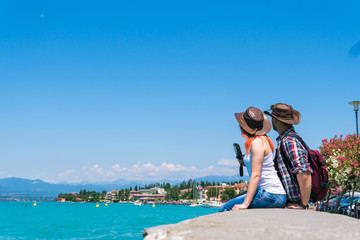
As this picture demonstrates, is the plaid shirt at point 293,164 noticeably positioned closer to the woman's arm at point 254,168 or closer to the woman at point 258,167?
the woman at point 258,167

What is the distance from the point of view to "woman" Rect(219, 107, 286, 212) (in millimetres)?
5035

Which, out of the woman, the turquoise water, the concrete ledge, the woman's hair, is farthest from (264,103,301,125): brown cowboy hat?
the turquoise water

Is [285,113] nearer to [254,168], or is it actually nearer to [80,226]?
[254,168]

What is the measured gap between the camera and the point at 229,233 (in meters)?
2.73

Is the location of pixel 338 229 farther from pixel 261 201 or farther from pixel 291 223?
pixel 261 201

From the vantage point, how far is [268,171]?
5.26 m

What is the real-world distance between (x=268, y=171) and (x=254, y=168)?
297 millimetres

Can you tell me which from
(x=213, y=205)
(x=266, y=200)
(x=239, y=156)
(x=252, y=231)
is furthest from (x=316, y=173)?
(x=213, y=205)

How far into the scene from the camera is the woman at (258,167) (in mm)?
5035

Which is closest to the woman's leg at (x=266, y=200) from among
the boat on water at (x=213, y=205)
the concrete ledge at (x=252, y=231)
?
the concrete ledge at (x=252, y=231)

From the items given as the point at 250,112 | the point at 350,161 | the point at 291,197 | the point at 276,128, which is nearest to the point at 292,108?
the point at 276,128

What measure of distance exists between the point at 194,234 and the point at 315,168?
3.32 metres

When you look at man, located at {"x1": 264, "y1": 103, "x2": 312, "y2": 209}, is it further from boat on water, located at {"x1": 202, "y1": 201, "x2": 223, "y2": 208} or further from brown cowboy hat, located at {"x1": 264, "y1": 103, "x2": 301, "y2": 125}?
boat on water, located at {"x1": 202, "y1": 201, "x2": 223, "y2": 208}

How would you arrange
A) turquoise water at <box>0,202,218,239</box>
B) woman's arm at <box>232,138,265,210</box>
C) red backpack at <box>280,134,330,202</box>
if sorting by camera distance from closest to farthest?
woman's arm at <box>232,138,265,210</box>, red backpack at <box>280,134,330,202</box>, turquoise water at <box>0,202,218,239</box>
